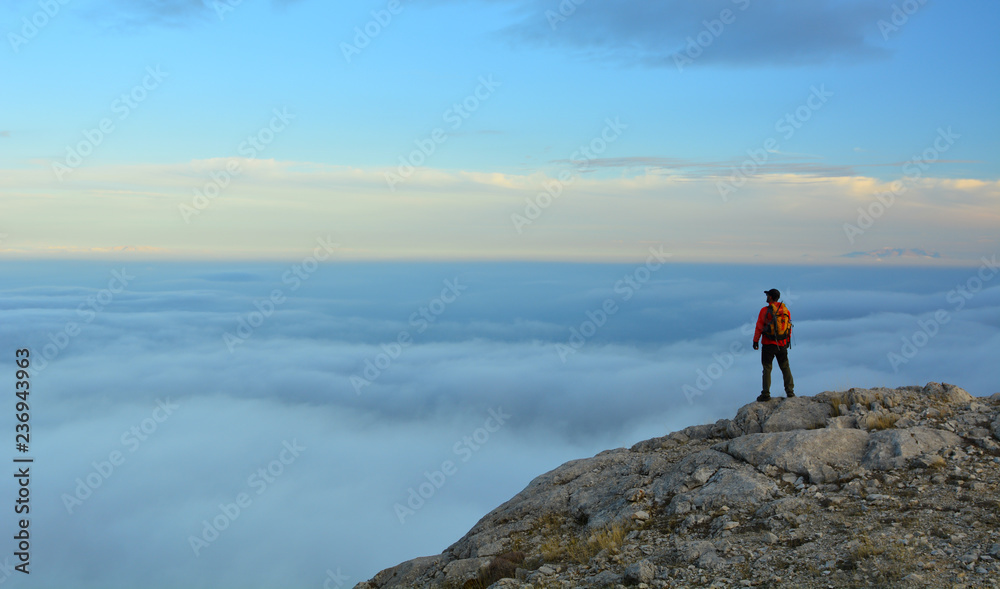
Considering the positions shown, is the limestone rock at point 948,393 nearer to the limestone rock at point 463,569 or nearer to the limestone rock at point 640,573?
the limestone rock at point 640,573

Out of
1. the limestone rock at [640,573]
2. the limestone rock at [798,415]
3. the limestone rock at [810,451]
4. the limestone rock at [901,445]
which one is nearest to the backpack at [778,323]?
Result: the limestone rock at [798,415]

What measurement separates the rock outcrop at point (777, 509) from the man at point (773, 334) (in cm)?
69

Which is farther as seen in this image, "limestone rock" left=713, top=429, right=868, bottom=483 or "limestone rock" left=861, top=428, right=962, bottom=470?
"limestone rock" left=713, top=429, right=868, bottom=483

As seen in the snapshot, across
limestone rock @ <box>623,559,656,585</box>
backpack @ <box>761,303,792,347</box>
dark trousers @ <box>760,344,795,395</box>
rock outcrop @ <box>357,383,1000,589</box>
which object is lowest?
limestone rock @ <box>623,559,656,585</box>

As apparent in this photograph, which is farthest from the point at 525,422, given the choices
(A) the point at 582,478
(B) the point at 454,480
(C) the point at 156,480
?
(A) the point at 582,478

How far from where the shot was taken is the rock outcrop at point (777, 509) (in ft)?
26.5

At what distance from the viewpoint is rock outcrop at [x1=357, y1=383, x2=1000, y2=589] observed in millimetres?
8086

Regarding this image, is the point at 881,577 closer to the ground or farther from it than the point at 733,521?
closer to the ground

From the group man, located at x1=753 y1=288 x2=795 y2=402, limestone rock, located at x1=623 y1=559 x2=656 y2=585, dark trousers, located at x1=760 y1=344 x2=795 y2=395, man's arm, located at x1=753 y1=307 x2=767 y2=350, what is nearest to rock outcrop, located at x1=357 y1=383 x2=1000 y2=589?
limestone rock, located at x1=623 y1=559 x2=656 y2=585

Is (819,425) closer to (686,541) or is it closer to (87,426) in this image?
(686,541)

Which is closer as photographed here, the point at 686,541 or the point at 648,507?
the point at 686,541

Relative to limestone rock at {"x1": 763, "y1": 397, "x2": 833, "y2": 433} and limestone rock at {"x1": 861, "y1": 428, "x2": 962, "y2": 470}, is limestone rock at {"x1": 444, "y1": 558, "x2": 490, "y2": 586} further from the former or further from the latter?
limestone rock at {"x1": 861, "y1": 428, "x2": 962, "y2": 470}

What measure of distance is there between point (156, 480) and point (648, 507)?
158 meters

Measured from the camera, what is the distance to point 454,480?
145m
